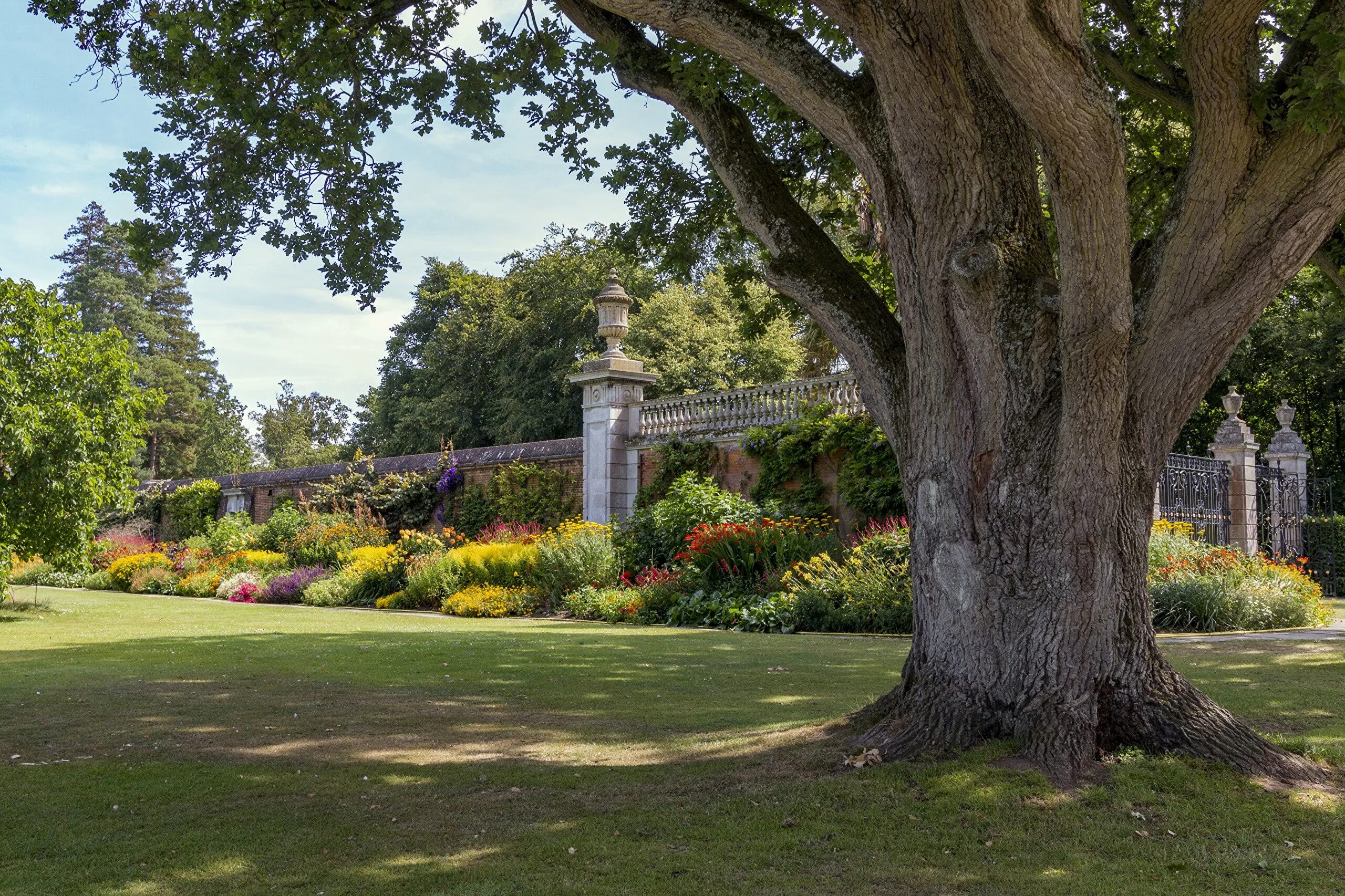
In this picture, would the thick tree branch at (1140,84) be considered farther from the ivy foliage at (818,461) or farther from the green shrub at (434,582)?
the green shrub at (434,582)

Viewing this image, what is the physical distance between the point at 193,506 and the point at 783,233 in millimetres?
26775

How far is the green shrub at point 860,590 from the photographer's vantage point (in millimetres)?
11789

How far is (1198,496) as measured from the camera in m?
18.6

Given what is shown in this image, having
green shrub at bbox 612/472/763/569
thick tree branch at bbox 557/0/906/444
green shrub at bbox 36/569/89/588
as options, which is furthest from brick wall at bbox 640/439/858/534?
green shrub at bbox 36/569/89/588

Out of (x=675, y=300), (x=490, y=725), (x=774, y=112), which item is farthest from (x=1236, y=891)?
(x=675, y=300)

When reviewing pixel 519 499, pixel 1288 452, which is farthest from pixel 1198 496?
pixel 519 499

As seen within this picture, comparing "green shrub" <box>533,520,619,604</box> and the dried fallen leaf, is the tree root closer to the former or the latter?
the dried fallen leaf

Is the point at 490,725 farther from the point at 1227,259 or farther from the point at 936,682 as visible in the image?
the point at 1227,259

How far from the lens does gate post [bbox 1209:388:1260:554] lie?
19.4 m

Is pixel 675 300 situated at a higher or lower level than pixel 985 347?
higher

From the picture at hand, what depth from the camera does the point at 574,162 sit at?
8297mm

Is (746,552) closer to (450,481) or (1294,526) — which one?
(450,481)

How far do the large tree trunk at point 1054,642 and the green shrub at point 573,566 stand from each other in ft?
36.1

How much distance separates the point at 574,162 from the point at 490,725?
441 cm
